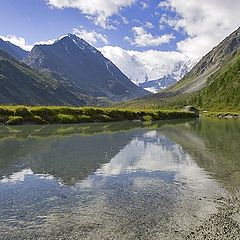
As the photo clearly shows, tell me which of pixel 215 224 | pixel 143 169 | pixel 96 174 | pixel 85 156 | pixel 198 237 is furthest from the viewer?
pixel 85 156

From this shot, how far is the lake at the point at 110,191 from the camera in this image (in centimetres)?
2003

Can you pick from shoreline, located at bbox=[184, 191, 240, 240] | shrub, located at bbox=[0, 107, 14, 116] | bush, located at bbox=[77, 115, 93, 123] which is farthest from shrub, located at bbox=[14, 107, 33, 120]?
shoreline, located at bbox=[184, 191, 240, 240]

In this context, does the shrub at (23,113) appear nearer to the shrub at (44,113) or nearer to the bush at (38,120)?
the bush at (38,120)

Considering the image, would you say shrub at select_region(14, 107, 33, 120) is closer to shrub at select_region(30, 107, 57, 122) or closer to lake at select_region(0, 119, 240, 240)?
shrub at select_region(30, 107, 57, 122)

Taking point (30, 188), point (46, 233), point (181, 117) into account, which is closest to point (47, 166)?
point (30, 188)

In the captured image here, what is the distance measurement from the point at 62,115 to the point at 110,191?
84.1 metres

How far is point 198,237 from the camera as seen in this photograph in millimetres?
18641

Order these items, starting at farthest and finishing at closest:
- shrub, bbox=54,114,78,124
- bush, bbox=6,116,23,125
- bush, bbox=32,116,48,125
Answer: shrub, bbox=54,114,78,124 < bush, bbox=32,116,48,125 < bush, bbox=6,116,23,125

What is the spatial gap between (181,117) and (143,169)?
134281 millimetres

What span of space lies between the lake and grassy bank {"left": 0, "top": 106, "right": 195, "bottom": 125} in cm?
5186

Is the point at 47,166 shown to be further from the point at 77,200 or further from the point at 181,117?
the point at 181,117

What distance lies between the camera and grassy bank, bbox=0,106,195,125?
101m

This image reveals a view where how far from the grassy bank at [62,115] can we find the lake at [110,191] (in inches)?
2042

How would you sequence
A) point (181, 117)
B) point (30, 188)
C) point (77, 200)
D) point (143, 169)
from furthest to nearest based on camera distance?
point (181, 117)
point (143, 169)
point (30, 188)
point (77, 200)
